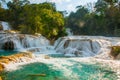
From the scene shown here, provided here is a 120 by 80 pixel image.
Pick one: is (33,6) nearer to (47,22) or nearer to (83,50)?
(47,22)

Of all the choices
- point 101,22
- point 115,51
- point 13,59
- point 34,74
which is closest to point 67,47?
point 115,51

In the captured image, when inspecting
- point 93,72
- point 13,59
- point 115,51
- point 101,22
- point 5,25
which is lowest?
point 93,72

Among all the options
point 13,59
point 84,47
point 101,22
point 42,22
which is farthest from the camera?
point 101,22

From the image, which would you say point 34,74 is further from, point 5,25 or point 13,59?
point 5,25

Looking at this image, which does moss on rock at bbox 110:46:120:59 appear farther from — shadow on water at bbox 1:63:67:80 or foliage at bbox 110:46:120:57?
shadow on water at bbox 1:63:67:80

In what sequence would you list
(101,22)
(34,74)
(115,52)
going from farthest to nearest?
(101,22), (115,52), (34,74)

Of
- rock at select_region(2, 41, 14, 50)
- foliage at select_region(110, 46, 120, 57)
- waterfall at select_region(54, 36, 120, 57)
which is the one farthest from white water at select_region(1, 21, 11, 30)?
foliage at select_region(110, 46, 120, 57)

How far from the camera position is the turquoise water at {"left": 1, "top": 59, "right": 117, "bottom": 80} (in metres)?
12.1

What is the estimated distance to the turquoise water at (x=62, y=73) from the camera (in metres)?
12.1

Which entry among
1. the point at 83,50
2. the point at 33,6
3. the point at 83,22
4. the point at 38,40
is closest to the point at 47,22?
the point at 33,6

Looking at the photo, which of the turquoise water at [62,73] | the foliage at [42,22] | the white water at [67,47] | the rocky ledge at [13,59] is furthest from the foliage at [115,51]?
the foliage at [42,22]

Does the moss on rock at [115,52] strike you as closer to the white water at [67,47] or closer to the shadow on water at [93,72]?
the white water at [67,47]

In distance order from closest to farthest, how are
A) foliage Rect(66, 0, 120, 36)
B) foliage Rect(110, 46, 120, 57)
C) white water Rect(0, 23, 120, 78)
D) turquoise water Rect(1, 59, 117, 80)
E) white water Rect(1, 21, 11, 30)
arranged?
turquoise water Rect(1, 59, 117, 80) → white water Rect(0, 23, 120, 78) → foliage Rect(110, 46, 120, 57) → white water Rect(1, 21, 11, 30) → foliage Rect(66, 0, 120, 36)

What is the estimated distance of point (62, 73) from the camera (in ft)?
42.8
